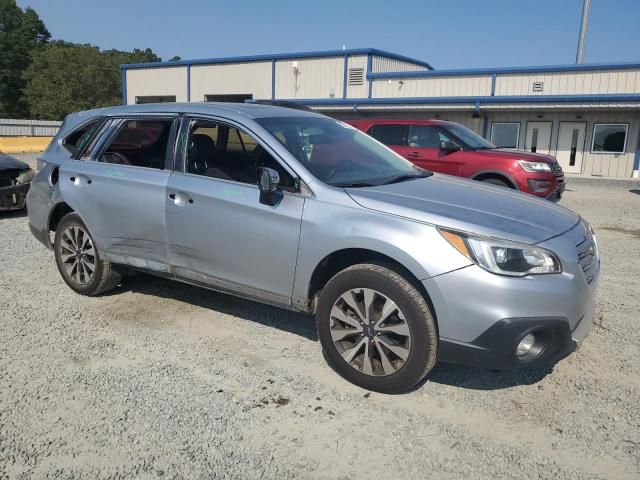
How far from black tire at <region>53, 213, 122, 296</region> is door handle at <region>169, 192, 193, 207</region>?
1132mm

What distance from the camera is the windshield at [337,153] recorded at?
13.0 feet

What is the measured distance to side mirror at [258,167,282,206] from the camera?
12.0 ft

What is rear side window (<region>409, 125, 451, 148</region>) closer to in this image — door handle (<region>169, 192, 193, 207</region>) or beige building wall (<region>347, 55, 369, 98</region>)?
A: door handle (<region>169, 192, 193, 207</region>)

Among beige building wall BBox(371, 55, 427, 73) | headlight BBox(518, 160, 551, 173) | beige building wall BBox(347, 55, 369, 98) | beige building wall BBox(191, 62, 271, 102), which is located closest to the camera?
headlight BBox(518, 160, 551, 173)

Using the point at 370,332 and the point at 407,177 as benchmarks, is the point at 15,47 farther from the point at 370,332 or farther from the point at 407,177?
the point at 370,332

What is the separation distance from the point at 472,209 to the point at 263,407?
178 cm

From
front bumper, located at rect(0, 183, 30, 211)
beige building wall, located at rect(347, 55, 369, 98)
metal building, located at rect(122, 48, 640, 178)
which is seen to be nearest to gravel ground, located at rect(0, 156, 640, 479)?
front bumper, located at rect(0, 183, 30, 211)

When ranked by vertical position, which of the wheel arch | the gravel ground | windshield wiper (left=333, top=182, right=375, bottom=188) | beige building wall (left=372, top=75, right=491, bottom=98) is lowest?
the gravel ground

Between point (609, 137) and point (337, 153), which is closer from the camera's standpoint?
point (337, 153)

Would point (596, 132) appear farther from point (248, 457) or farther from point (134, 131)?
point (248, 457)

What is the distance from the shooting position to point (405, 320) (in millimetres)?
3297

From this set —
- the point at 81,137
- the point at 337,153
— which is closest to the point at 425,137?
the point at 337,153

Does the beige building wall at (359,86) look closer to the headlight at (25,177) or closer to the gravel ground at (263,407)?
the headlight at (25,177)

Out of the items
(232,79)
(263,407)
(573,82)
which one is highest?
(232,79)
